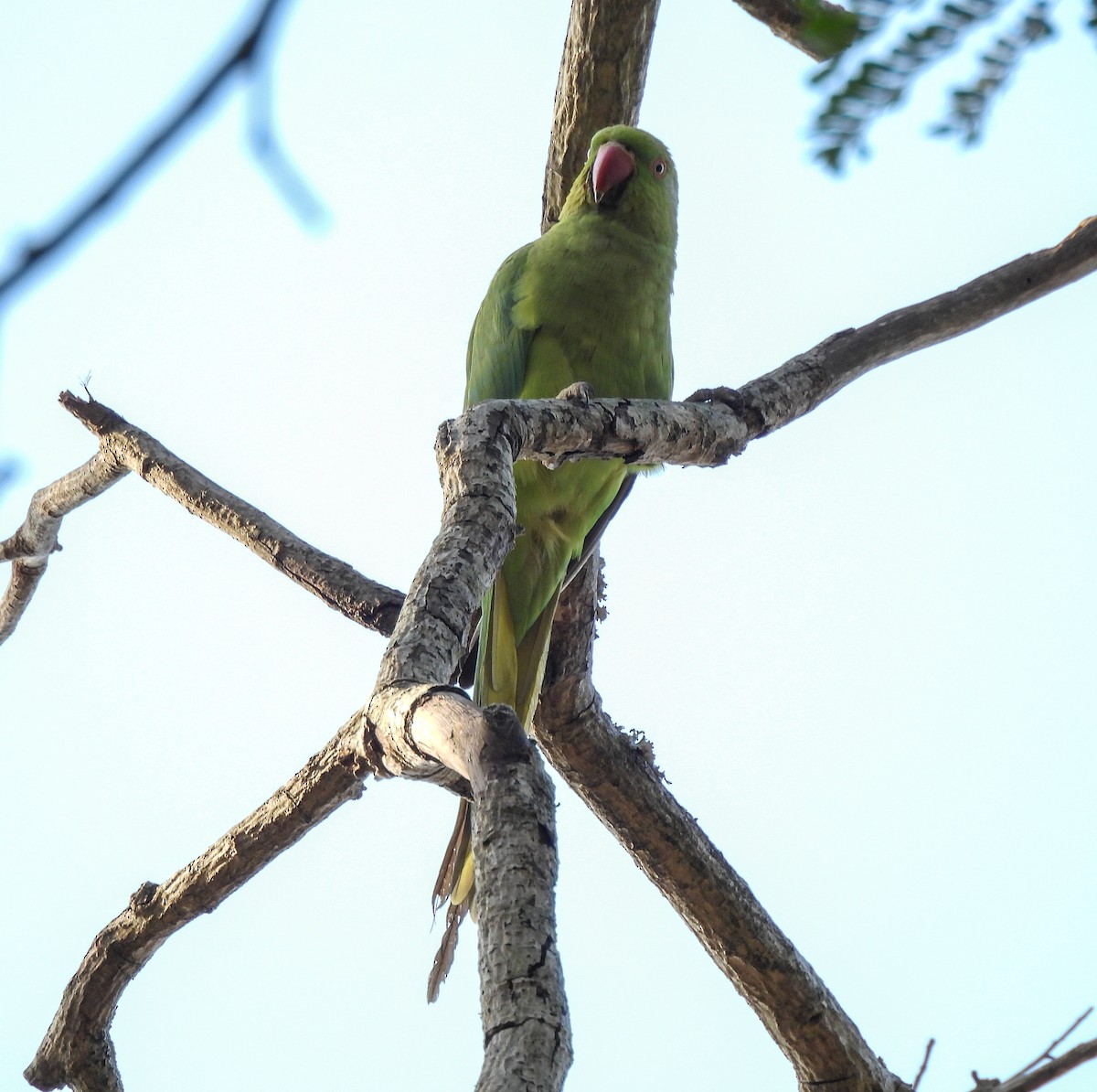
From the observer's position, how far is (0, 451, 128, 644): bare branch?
4.12 meters

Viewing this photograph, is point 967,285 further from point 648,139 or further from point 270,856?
point 270,856

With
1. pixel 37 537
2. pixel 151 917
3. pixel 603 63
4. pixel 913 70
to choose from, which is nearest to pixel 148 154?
pixel 913 70

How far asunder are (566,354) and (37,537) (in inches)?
86.9

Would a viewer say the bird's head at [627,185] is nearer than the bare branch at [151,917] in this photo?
No

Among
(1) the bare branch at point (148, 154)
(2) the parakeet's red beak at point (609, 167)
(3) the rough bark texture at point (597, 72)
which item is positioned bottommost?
(1) the bare branch at point (148, 154)

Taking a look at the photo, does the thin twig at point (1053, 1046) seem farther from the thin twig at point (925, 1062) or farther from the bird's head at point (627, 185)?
the bird's head at point (627, 185)

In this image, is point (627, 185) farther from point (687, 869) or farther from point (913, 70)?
point (913, 70)

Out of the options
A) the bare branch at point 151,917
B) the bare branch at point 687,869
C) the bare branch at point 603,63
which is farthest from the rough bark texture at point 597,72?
the bare branch at point 151,917

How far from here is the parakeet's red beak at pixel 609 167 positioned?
3.84 metres

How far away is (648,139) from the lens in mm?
4074

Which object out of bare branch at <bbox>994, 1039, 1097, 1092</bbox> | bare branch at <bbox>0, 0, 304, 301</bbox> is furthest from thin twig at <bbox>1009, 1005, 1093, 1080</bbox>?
bare branch at <bbox>0, 0, 304, 301</bbox>

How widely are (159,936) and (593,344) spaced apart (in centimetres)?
218

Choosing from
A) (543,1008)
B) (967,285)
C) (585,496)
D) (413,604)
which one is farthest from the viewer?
(585,496)

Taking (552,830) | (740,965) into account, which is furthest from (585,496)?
(552,830)
